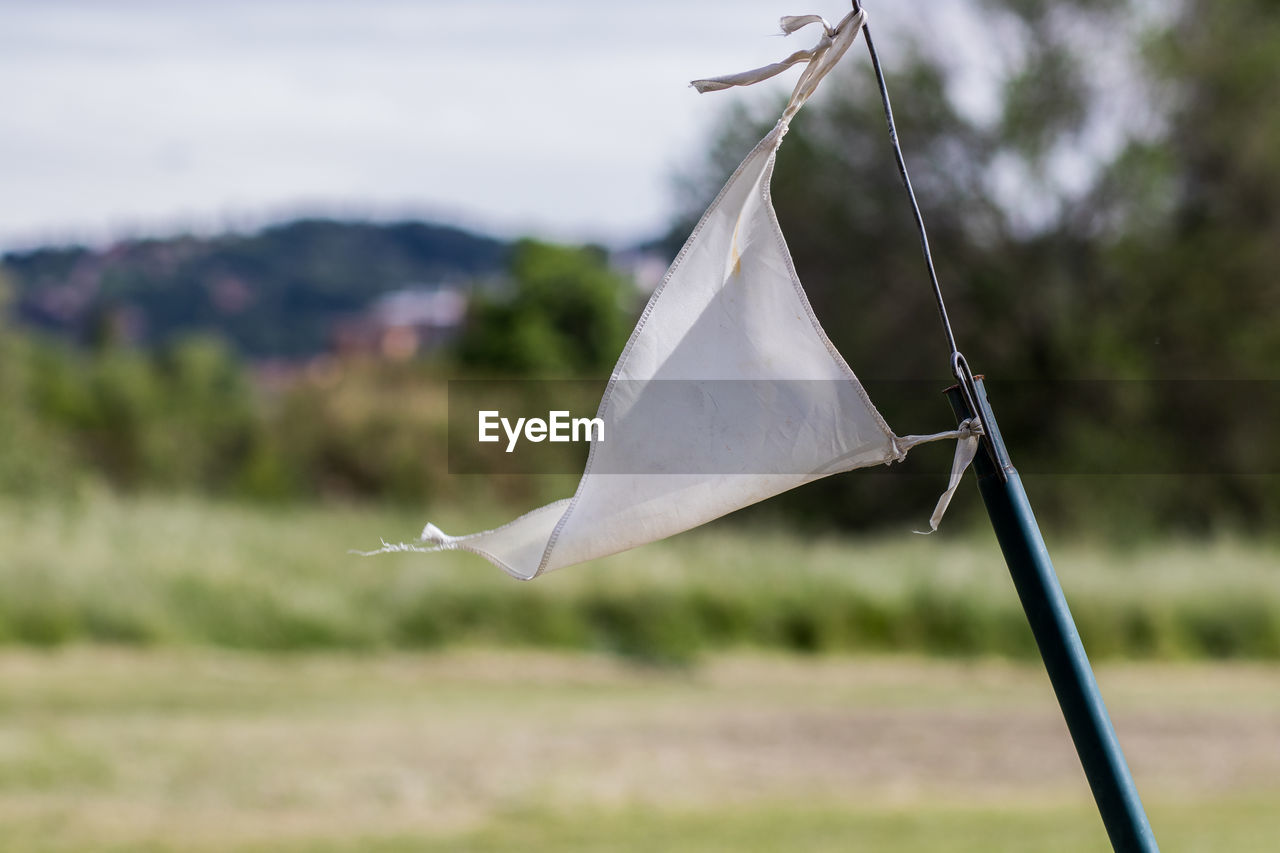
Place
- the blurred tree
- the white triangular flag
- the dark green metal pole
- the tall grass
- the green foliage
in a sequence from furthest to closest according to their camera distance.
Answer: the green foliage < the blurred tree < the tall grass < the white triangular flag < the dark green metal pole

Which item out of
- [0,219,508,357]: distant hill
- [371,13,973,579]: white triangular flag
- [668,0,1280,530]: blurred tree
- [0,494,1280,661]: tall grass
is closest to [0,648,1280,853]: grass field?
[0,494,1280,661]: tall grass

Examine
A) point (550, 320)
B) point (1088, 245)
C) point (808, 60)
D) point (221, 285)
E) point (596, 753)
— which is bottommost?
point (596, 753)

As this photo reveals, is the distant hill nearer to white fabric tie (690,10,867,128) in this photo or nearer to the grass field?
the grass field

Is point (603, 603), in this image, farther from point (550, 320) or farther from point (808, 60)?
point (550, 320)

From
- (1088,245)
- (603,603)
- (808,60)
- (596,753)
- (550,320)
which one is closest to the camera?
(808,60)

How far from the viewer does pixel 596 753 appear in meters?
7.93

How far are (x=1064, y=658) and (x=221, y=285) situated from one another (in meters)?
68.3

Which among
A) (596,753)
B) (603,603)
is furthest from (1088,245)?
(596,753)

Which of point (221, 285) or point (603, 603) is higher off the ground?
point (221, 285)

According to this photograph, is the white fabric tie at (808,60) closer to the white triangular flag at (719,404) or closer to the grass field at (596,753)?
the white triangular flag at (719,404)

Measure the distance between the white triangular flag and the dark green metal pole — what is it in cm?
12

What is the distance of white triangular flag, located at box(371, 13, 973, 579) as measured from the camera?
3.40 ft

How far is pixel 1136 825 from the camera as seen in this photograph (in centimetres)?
91

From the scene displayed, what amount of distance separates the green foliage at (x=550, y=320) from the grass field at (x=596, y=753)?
2567 centimetres
